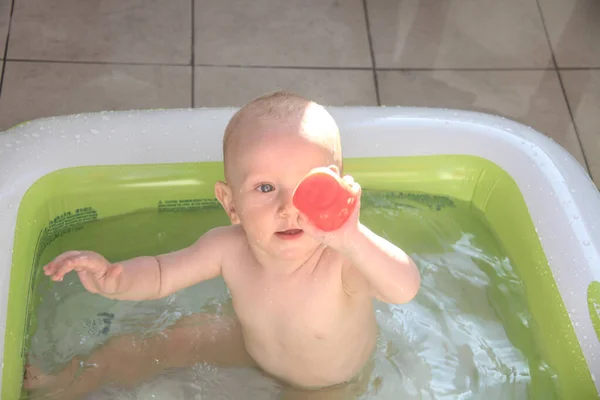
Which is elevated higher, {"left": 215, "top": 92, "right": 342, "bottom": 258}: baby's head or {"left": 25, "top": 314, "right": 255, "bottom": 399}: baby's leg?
{"left": 215, "top": 92, "right": 342, "bottom": 258}: baby's head

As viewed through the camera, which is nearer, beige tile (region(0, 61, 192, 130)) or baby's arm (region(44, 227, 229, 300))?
baby's arm (region(44, 227, 229, 300))

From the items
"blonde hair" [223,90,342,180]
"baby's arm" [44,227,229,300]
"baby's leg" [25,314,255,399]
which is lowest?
"baby's leg" [25,314,255,399]

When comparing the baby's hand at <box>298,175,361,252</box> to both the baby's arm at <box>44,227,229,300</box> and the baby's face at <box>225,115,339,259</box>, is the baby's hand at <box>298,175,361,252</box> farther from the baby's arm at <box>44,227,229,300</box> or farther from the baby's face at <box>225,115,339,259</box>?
the baby's arm at <box>44,227,229,300</box>

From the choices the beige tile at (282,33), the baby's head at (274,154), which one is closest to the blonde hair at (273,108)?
the baby's head at (274,154)

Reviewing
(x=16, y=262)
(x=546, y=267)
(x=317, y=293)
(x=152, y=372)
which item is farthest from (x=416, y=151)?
(x=16, y=262)

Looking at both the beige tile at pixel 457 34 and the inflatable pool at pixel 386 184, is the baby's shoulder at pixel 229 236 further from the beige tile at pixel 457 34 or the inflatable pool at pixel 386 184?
the beige tile at pixel 457 34

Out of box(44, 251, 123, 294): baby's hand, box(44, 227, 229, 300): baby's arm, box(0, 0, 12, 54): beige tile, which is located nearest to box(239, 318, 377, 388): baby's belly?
box(44, 227, 229, 300): baby's arm

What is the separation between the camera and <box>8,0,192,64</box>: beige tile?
1880mm

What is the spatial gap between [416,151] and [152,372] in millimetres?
618

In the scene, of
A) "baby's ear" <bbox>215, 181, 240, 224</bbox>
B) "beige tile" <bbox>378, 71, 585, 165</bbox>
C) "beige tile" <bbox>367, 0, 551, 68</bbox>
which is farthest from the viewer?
→ "beige tile" <bbox>367, 0, 551, 68</bbox>

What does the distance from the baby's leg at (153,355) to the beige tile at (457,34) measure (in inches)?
39.1

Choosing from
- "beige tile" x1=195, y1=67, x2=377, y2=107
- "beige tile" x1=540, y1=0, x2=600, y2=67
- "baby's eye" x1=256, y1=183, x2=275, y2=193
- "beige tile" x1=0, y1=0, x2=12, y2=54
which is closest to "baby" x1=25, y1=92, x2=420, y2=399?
"baby's eye" x1=256, y1=183, x2=275, y2=193

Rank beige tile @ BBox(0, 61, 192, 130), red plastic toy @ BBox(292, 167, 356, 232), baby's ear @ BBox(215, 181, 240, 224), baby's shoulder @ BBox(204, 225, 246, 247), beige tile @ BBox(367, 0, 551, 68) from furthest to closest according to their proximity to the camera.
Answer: beige tile @ BBox(367, 0, 551, 68)
beige tile @ BBox(0, 61, 192, 130)
baby's shoulder @ BBox(204, 225, 246, 247)
baby's ear @ BBox(215, 181, 240, 224)
red plastic toy @ BBox(292, 167, 356, 232)

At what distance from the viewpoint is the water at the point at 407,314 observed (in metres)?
1.20
